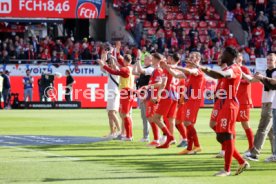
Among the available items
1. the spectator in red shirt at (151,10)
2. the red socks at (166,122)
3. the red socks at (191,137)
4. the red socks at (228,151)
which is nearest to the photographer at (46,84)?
the spectator in red shirt at (151,10)

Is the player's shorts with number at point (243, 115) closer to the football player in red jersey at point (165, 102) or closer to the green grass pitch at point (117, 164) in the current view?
the green grass pitch at point (117, 164)

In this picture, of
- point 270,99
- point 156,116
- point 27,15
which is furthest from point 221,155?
point 27,15

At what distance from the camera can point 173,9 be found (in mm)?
51781

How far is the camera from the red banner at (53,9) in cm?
4553

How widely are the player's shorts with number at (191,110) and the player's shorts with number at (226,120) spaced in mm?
3949

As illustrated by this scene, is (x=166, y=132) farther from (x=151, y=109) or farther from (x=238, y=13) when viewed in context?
(x=238, y=13)

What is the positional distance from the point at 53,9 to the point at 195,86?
26.9 meters

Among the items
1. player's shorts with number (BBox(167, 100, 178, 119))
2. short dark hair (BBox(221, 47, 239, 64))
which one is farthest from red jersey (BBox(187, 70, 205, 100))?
short dark hair (BBox(221, 47, 239, 64))

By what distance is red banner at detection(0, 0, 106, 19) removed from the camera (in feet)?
149

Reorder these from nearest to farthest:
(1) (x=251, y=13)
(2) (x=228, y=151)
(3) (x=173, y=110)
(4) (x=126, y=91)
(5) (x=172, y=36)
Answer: (2) (x=228, y=151)
(3) (x=173, y=110)
(4) (x=126, y=91)
(5) (x=172, y=36)
(1) (x=251, y=13)

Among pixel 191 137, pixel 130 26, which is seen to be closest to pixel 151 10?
pixel 130 26

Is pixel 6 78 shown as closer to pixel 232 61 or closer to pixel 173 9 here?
pixel 173 9

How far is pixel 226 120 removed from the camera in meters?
15.6

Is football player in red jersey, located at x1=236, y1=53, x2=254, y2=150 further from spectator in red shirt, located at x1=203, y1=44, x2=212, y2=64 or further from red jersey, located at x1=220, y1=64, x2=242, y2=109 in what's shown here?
spectator in red shirt, located at x1=203, y1=44, x2=212, y2=64
